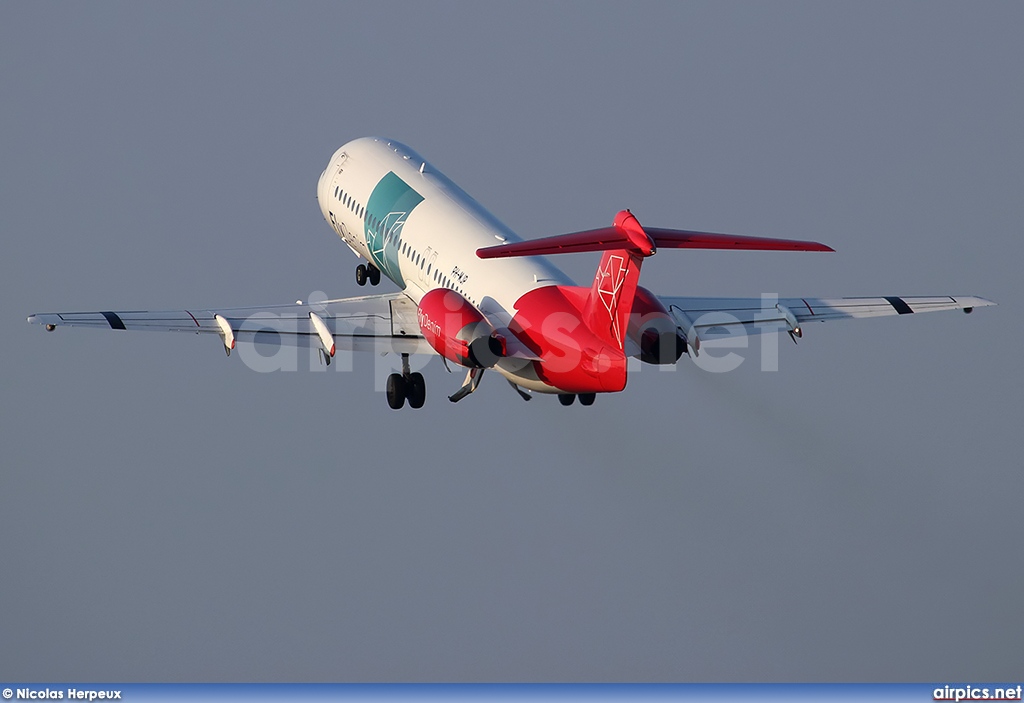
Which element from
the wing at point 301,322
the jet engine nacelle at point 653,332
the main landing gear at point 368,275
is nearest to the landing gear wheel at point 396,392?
the wing at point 301,322

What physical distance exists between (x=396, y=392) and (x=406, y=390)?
0.25m

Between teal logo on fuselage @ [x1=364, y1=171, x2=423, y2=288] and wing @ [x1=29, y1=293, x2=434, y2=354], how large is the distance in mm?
1761

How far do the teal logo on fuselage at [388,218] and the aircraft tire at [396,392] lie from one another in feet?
13.5

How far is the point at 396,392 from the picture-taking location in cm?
6378

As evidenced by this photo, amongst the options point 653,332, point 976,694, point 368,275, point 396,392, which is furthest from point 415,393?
point 976,694

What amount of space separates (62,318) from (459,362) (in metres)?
9.09

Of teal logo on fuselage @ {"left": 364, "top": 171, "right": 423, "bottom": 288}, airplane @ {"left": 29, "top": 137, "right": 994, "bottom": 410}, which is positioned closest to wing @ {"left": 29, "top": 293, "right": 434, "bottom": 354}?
airplane @ {"left": 29, "top": 137, "right": 994, "bottom": 410}

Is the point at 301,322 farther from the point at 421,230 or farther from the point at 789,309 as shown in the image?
the point at 789,309

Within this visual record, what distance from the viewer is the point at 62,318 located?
59.3 metres

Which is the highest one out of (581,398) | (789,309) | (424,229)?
(424,229)

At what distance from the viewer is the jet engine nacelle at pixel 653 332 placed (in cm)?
5806

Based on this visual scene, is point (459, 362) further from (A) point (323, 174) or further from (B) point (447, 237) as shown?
(A) point (323, 174)

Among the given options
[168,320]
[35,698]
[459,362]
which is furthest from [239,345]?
[35,698]

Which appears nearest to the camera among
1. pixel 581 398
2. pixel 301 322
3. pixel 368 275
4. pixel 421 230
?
pixel 301 322
